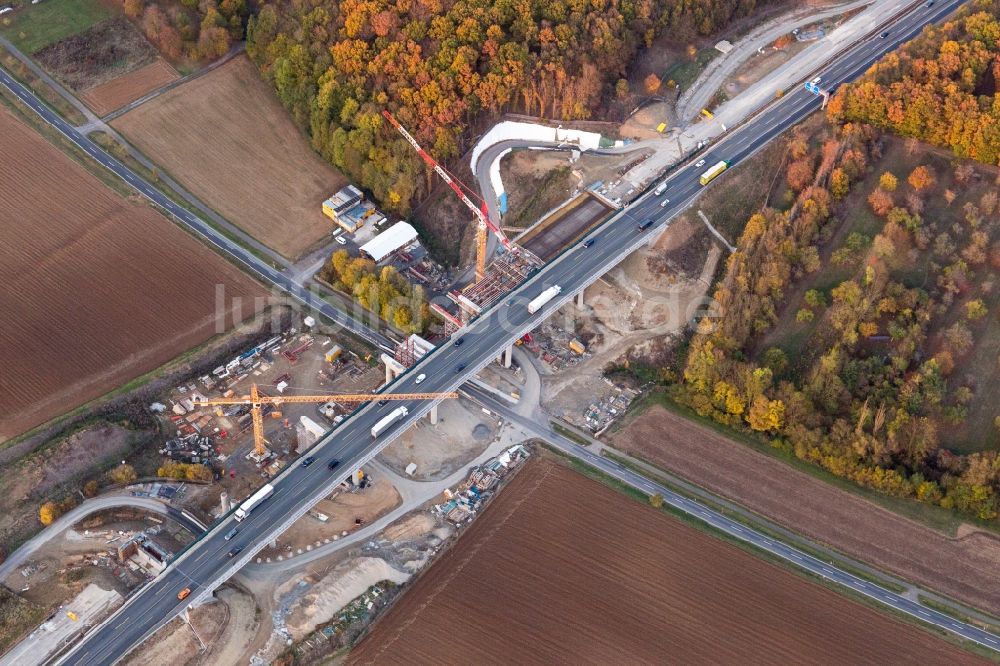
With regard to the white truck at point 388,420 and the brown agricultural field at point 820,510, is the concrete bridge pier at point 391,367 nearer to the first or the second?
the white truck at point 388,420

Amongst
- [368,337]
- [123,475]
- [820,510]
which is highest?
[123,475]

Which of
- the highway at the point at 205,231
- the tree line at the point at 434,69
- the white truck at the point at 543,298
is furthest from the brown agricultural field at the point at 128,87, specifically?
the white truck at the point at 543,298

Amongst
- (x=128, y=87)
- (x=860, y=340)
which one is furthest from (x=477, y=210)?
(x=128, y=87)

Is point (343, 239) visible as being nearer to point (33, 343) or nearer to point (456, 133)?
point (456, 133)

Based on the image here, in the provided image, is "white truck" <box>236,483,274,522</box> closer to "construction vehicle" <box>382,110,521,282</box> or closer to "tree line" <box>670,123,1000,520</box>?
"construction vehicle" <box>382,110,521,282</box>

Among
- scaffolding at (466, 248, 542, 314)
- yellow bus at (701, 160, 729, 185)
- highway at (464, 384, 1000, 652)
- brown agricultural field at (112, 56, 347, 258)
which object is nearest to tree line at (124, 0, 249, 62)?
brown agricultural field at (112, 56, 347, 258)

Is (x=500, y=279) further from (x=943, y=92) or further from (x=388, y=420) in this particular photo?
(x=943, y=92)
